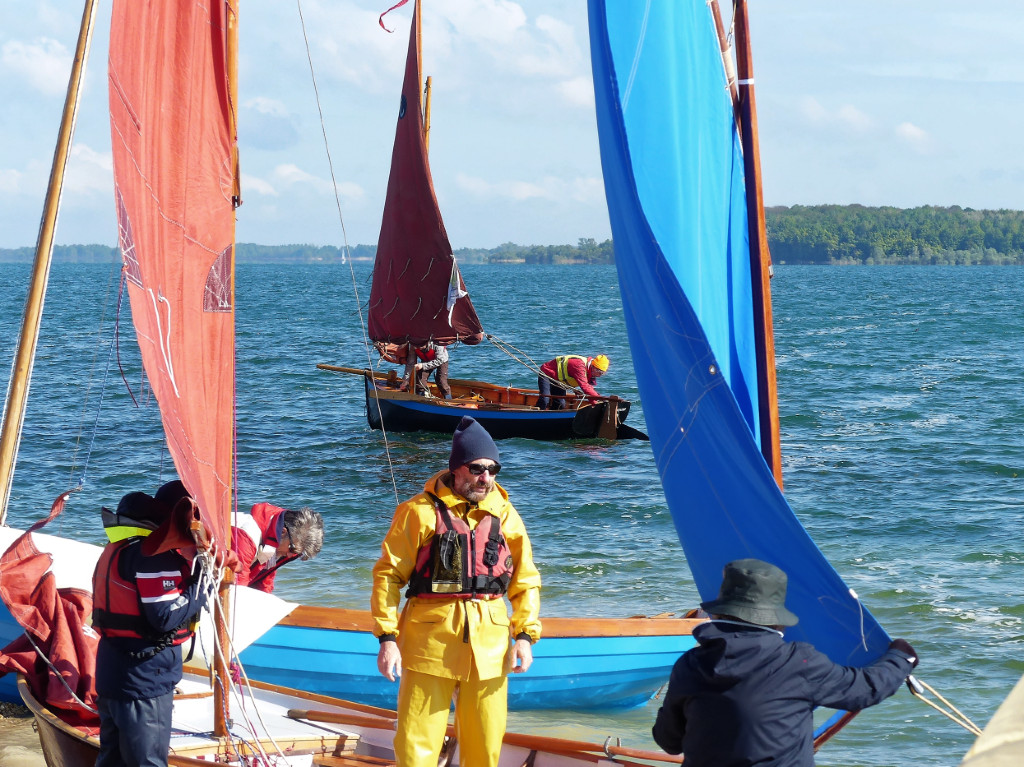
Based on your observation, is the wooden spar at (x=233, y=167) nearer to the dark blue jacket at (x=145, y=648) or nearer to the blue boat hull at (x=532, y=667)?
the dark blue jacket at (x=145, y=648)

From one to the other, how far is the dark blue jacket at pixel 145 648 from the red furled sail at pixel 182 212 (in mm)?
273

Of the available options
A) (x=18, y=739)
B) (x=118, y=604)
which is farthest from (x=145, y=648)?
(x=18, y=739)

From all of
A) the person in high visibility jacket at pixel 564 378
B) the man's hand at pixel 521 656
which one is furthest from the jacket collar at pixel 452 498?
the person in high visibility jacket at pixel 564 378

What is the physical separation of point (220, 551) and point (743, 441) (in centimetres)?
215

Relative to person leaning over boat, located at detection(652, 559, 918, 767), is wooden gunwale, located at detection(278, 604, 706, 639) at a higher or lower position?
lower

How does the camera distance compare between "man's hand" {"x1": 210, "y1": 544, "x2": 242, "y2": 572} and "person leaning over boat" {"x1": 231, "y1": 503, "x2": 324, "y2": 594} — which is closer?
"man's hand" {"x1": 210, "y1": 544, "x2": 242, "y2": 572}

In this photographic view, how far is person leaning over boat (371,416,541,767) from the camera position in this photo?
15.1 ft

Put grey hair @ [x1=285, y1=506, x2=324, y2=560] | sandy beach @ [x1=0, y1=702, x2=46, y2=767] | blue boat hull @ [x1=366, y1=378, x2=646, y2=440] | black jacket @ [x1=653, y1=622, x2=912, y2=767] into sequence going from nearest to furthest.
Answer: black jacket @ [x1=653, y1=622, x2=912, y2=767], grey hair @ [x1=285, y1=506, x2=324, y2=560], sandy beach @ [x1=0, y1=702, x2=46, y2=767], blue boat hull @ [x1=366, y1=378, x2=646, y2=440]

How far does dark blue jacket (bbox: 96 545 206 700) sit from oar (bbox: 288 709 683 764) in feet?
4.41

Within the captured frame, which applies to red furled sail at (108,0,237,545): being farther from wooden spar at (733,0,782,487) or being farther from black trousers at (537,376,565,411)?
black trousers at (537,376,565,411)

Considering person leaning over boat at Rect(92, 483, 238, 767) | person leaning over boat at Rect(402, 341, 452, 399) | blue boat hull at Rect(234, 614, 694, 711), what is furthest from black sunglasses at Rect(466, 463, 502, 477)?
person leaning over boat at Rect(402, 341, 452, 399)

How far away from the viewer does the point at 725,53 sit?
16.0 ft

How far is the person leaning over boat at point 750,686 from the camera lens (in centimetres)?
332

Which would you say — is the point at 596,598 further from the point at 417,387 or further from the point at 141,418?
the point at 141,418
